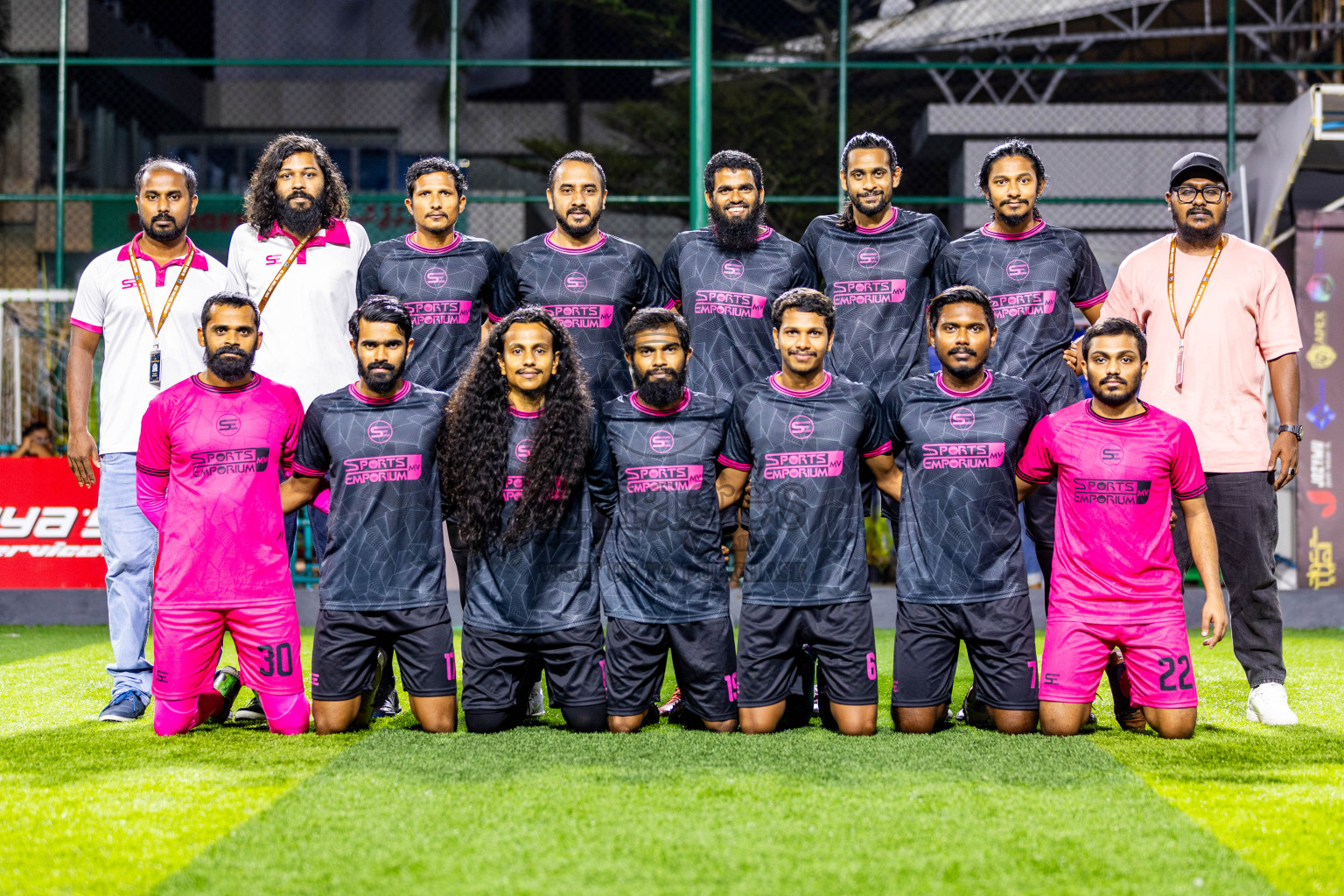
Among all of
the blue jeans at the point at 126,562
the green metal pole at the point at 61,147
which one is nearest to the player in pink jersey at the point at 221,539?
the blue jeans at the point at 126,562

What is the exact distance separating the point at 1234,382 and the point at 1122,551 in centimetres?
96

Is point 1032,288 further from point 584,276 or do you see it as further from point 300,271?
point 300,271

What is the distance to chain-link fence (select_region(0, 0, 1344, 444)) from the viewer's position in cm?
1712

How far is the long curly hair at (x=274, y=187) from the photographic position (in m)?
5.38

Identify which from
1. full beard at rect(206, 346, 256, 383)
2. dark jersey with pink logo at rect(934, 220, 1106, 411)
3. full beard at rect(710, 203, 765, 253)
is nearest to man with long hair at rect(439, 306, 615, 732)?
full beard at rect(206, 346, 256, 383)

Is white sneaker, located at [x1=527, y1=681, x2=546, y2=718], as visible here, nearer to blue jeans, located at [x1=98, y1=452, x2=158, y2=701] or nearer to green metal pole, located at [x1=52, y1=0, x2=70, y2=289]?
blue jeans, located at [x1=98, y1=452, x2=158, y2=701]

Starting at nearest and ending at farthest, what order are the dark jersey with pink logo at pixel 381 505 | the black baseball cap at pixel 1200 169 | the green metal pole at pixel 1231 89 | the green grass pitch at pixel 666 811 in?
1. the green grass pitch at pixel 666 811
2. the dark jersey with pink logo at pixel 381 505
3. the black baseball cap at pixel 1200 169
4. the green metal pole at pixel 1231 89

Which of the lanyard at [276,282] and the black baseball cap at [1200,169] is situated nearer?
the black baseball cap at [1200,169]

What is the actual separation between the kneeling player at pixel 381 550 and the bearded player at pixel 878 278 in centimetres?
177

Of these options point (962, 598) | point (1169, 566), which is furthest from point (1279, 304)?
point (962, 598)

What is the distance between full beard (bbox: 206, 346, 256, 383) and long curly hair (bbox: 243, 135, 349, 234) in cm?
81

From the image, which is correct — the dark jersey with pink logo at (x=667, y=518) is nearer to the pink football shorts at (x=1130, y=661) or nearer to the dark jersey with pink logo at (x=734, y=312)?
the dark jersey with pink logo at (x=734, y=312)

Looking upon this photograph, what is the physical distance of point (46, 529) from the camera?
832 cm

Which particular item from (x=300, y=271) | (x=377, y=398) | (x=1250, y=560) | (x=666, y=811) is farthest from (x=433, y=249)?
(x=1250, y=560)
